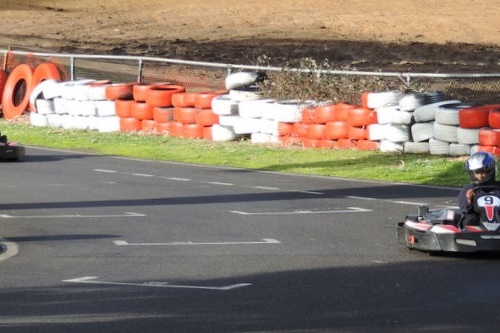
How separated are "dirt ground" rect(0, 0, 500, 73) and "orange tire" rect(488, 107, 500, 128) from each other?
14.4 metres

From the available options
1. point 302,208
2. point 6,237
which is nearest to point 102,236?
point 6,237

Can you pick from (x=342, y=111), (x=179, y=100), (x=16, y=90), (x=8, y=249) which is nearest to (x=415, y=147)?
(x=342, y=111)

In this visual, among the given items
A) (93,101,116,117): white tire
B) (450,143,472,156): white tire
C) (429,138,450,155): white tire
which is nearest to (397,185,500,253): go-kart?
(450,143,472,156): white tire

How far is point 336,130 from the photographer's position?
71.3ft

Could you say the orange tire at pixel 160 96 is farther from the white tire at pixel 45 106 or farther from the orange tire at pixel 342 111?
the orange tire at pixel 342 111

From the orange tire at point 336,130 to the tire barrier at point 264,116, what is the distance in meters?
0.02

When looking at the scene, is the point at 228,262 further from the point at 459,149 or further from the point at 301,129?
the point at 301,129

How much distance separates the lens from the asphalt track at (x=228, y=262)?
8664mm

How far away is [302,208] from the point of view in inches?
Result: 597

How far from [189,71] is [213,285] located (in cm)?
2551

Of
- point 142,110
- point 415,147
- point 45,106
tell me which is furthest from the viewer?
point 45,106

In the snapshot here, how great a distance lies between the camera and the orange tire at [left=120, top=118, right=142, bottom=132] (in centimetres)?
2570

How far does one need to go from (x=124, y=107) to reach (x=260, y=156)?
16.3 ft

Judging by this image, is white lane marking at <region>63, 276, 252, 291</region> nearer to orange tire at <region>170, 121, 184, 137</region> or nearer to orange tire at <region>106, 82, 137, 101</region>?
orange tire at <region>170, 121, 184, 137</region>
